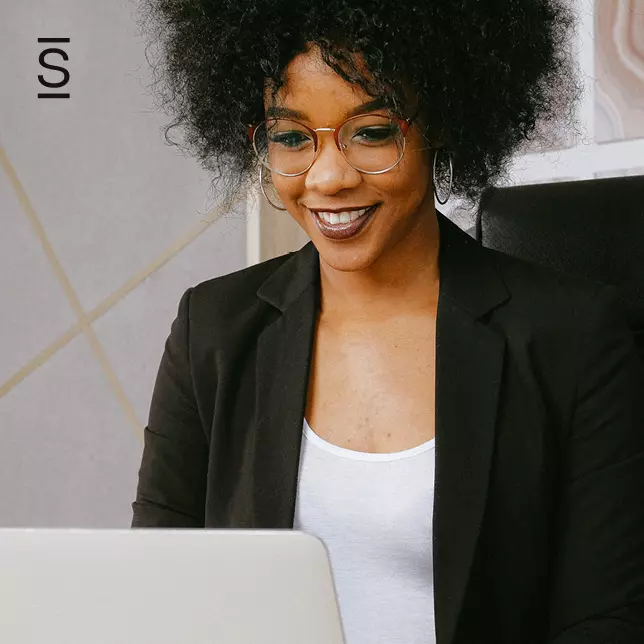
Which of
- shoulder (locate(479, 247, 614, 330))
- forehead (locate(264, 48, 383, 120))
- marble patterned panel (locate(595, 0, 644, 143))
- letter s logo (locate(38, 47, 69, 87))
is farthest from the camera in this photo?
letter s logo (locate(38, 47, 69, 87))

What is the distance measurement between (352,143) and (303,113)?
67 mm

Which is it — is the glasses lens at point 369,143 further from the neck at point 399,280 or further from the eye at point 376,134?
the neck at point 399,280

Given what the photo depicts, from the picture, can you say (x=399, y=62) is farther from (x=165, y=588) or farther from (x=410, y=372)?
(x=165, y=588)

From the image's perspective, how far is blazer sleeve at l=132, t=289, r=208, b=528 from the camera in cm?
135

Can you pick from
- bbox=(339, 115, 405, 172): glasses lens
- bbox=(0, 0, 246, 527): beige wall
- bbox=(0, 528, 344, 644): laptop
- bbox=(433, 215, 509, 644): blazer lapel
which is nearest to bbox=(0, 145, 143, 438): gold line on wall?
bbox=(0, 0, 246, 527): beige wall

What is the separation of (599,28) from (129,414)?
151cm

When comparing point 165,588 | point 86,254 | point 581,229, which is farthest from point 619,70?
point 165,588

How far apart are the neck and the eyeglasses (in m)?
0.13

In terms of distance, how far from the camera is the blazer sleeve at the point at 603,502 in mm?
1165

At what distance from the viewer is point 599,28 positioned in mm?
2041

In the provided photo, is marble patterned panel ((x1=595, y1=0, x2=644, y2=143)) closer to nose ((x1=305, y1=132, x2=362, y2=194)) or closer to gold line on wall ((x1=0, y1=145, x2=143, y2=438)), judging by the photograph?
nose ((x1=305, y1=132, x2=362, y2=194))

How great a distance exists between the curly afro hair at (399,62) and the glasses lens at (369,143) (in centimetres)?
3

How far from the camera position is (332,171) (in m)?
1.16

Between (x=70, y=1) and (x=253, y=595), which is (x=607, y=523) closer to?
(x=253, y=595)
